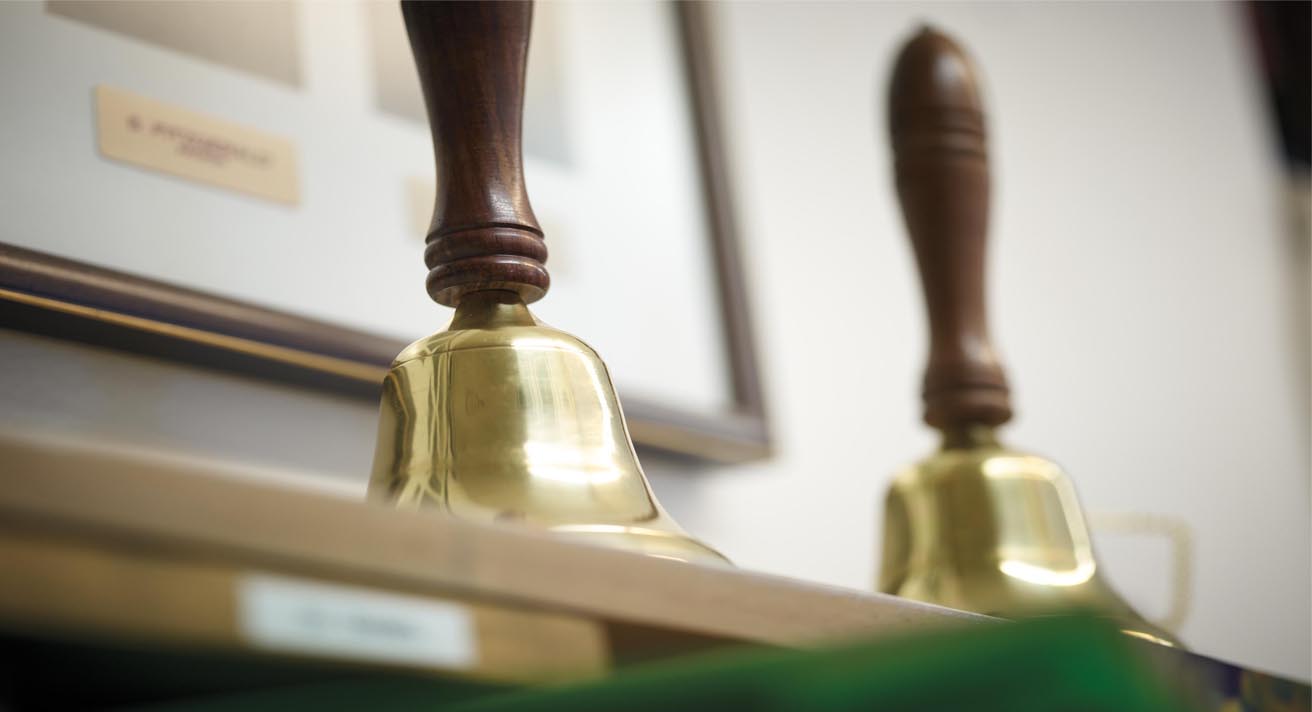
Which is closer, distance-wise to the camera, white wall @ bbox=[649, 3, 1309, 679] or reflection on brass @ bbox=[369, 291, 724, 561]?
reflection on brass @ bbox=[369, 291, 724, 561]

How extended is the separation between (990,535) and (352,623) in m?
0.29

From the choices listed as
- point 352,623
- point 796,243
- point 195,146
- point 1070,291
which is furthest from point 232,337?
point 1070,291

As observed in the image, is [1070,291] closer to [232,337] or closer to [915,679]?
[232,337]

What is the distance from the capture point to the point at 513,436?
0.32m

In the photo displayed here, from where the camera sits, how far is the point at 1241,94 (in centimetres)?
108

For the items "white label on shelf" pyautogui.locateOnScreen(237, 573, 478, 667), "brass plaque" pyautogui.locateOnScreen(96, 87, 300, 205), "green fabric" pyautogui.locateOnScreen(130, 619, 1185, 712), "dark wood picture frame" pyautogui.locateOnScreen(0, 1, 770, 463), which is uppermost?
"brass plaque" pyautogui.locateOnScreen(96, 87, 300, 205)

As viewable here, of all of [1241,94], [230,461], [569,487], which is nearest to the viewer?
[569,487]

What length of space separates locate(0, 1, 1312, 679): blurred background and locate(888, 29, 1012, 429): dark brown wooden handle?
4.2 inches

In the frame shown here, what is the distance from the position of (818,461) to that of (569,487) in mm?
361

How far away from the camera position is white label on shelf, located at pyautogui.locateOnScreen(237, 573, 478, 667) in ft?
0.67

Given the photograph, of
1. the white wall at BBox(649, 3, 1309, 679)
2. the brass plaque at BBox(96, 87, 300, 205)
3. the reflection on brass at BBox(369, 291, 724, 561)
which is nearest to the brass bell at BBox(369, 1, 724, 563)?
the reflection on brass at BBox(369, 291, 724, 561)

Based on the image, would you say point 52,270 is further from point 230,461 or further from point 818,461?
point 818,461

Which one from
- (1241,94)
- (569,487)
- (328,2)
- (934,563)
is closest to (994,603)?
(934,563)

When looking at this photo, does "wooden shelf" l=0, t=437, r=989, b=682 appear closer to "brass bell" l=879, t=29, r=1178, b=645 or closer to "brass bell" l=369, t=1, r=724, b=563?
"brass bell" l=369, t=1, r=724, b=563
